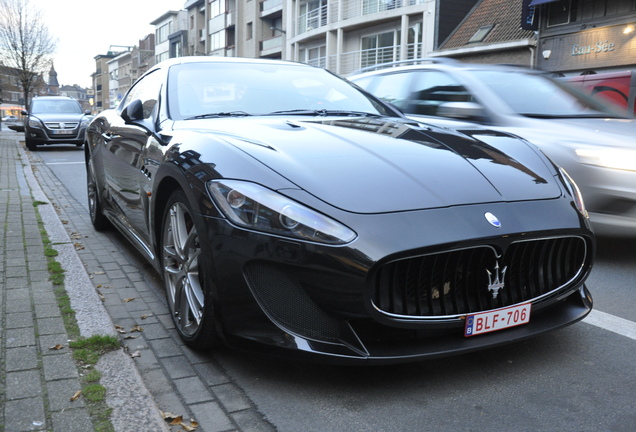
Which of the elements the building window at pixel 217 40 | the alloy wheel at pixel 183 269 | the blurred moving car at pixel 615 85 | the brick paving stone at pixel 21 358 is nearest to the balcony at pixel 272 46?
the building window at pixel 217 40

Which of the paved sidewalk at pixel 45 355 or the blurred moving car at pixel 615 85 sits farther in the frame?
the blurred moving car at pixel 615 85

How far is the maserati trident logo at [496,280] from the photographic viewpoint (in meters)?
2.59

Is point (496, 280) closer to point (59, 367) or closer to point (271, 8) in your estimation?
point (59, 367)

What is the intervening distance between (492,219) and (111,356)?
69.5 inches

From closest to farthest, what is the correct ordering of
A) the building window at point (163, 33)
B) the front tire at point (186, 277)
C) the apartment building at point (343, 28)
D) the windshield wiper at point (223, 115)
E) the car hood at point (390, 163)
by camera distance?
the car hood at point (390, 163), the front tire at point (186, 277), the windshield wiper at point (223, 115), the apartment building at point (343, 28), the building window at point (163, 33)

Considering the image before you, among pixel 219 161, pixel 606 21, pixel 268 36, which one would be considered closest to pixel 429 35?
pixel 606 21

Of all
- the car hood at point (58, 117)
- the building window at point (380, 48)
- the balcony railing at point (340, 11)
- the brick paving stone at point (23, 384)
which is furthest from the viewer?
the building window at point (380, 48)

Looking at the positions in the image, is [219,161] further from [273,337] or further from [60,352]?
[60,352]

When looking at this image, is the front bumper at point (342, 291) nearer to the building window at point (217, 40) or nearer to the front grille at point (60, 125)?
the front grille at point (60, 125)

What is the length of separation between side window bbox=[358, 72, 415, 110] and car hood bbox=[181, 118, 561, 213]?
328cm

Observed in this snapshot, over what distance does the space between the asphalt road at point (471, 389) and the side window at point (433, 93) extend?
327 cm

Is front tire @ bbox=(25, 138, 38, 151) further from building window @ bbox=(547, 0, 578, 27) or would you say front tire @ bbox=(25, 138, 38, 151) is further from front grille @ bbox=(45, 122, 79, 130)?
building window @ bbox=(547, 0, 578, 27)

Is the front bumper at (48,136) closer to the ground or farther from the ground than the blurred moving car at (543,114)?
closer to the ground

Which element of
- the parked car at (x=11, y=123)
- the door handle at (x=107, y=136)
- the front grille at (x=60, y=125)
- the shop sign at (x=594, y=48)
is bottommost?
the parked car at (x=11, y=123)
